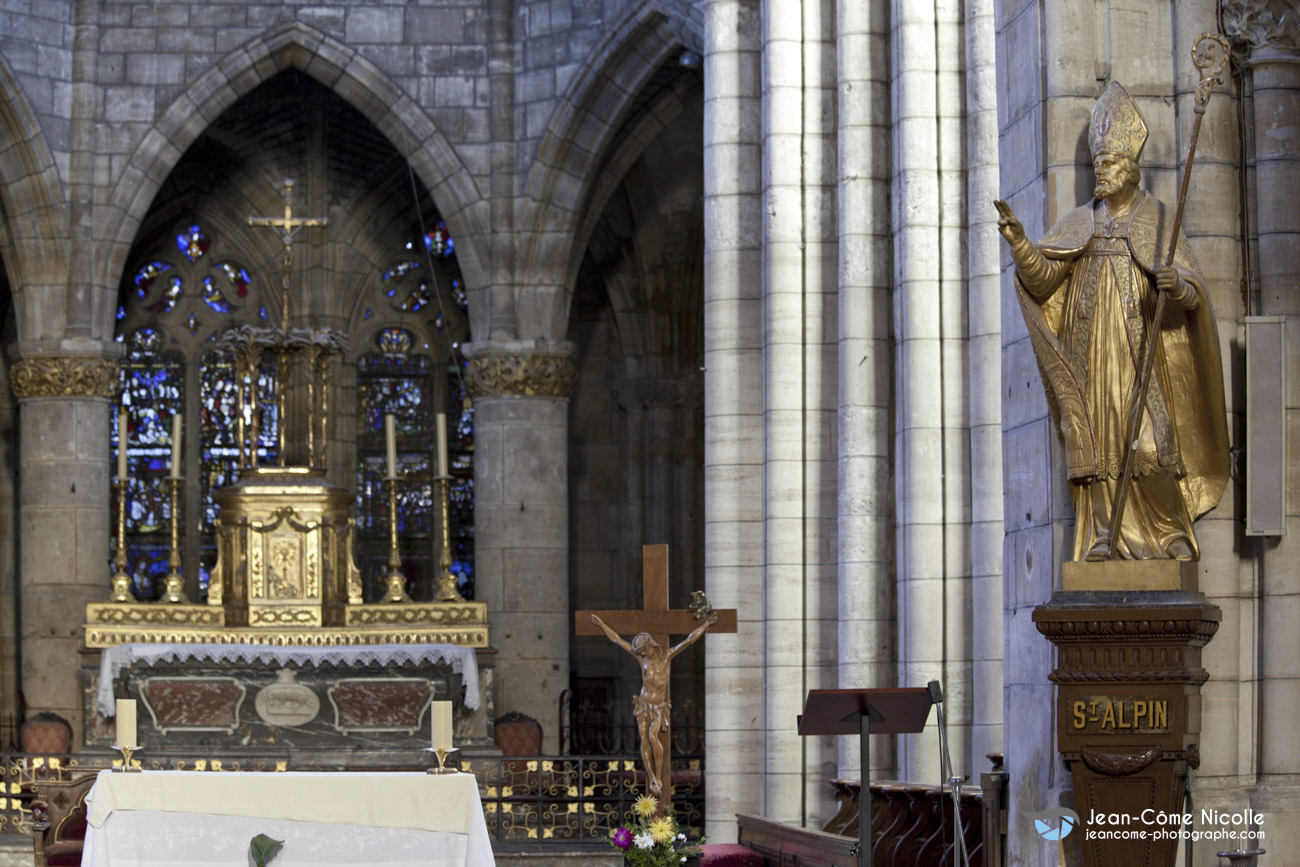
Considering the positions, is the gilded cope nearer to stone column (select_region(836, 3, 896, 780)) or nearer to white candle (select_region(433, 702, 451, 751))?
white candle (select_region(433, 702, 451, 751))

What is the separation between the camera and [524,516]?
65.5ft

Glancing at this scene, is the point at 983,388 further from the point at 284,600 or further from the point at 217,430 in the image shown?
the point at 217,430

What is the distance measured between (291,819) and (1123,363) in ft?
13.1

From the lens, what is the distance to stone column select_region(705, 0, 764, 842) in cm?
1323

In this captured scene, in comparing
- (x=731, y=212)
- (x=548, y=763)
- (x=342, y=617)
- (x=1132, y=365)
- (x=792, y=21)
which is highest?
(x=792, y=21)

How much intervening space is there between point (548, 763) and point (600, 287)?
6.79 meters

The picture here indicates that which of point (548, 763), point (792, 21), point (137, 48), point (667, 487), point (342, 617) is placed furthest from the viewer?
point (667, 487)

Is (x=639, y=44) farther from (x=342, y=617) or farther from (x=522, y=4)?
(x=342, y=617)

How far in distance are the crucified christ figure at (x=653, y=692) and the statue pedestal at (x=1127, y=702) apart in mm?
3592

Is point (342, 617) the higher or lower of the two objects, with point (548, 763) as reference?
higher

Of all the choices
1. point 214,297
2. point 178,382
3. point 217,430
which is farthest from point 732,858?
point 214,297

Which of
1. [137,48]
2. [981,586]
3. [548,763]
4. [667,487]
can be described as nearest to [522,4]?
[137,48]

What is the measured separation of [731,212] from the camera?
44.7 ft

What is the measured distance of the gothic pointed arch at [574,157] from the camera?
762 inches
